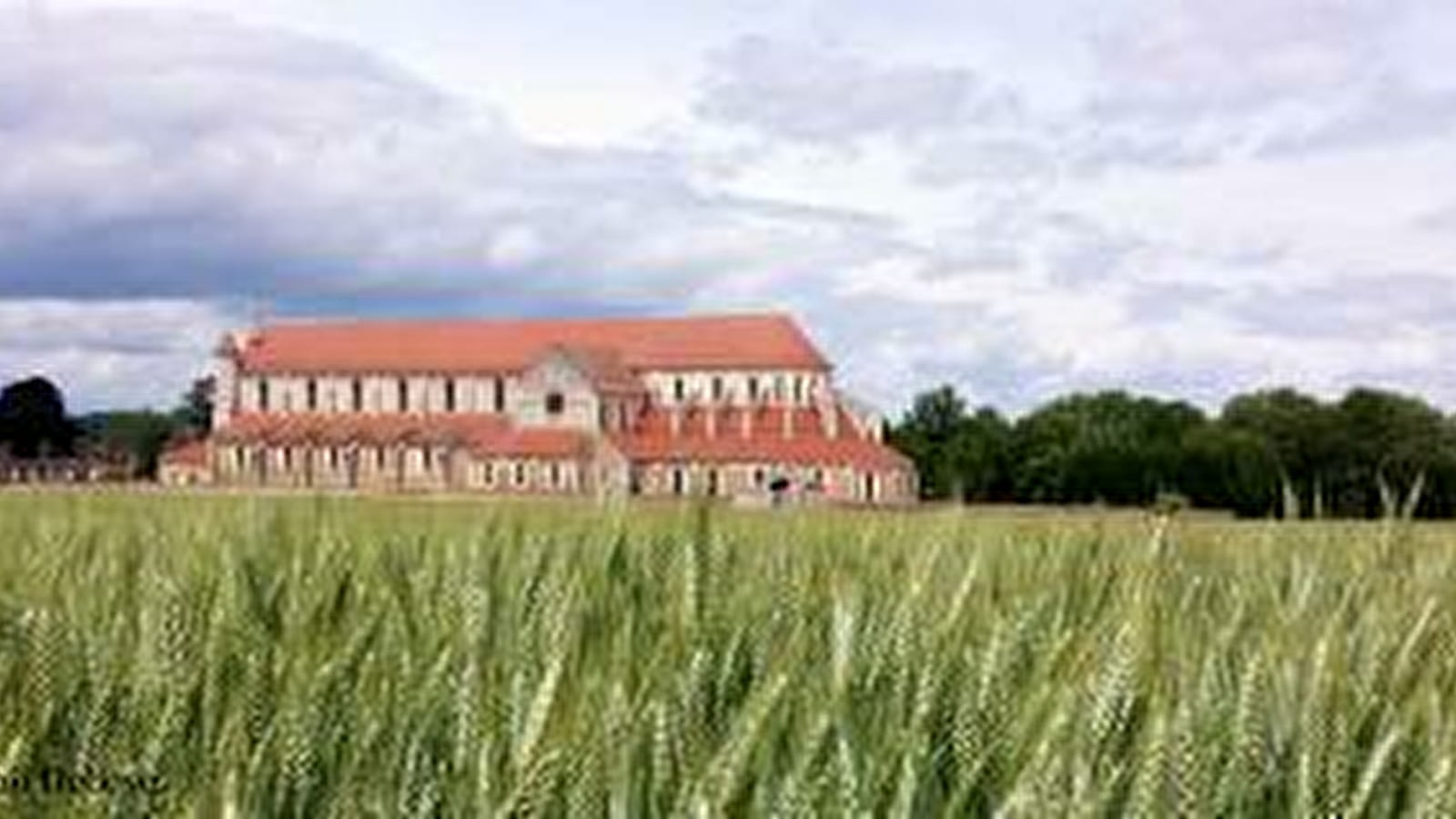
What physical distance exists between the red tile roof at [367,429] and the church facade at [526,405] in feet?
0.35

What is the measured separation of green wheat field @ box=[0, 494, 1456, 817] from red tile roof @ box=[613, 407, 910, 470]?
125 m

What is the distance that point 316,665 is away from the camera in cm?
348

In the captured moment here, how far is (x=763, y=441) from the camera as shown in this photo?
135625 millimetres

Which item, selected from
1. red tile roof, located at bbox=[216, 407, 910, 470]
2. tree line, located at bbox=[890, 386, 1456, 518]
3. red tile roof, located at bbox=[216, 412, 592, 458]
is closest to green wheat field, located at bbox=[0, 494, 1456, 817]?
tree line, located at bbox=[890, 386, 1456, 518]

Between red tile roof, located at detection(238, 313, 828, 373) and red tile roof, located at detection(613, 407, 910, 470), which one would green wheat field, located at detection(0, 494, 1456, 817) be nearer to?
red tile roof, located at detection(613, 407, 910, 470)

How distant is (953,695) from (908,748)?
0.85 metres

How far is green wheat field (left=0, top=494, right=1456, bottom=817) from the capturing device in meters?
→ 2.67

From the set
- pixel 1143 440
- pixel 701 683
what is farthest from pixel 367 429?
pixel 701 683

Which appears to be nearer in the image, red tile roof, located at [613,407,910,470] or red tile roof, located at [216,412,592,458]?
red tile roof, located at [613,407,910,470]

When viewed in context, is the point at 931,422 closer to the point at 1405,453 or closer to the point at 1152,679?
the point at 1405,453

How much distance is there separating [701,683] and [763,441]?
13225cm

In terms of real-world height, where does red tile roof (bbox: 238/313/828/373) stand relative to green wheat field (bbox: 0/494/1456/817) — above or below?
above

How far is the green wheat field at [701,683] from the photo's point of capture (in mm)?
2668

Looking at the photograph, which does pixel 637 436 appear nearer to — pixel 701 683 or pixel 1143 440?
pixel 1143 440
